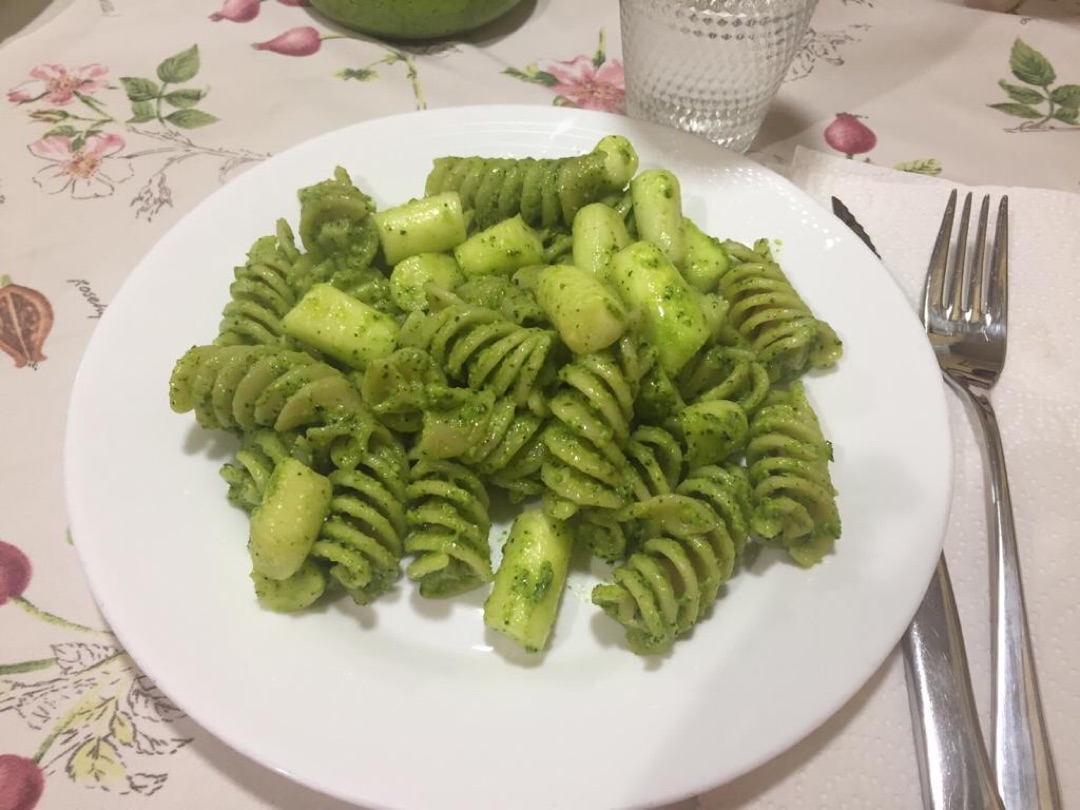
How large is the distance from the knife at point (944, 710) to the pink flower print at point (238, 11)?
250cm

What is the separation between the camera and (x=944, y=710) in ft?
3.85

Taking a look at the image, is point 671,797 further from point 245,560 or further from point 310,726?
point 245,560

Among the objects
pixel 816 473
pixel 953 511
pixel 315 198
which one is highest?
pixel 315 198

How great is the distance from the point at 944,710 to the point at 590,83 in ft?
6.24

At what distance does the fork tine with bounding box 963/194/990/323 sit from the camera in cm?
168

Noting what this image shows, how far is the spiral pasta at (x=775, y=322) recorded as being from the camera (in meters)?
1.39

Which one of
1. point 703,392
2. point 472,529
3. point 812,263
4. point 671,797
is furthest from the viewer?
point 812,263

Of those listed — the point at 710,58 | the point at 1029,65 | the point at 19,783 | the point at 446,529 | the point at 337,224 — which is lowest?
the point at 19,783

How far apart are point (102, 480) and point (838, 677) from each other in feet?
3.73

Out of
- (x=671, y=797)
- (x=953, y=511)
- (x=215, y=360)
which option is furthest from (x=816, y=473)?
(x=215, y=360)

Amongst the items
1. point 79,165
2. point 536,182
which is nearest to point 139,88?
point 79,165

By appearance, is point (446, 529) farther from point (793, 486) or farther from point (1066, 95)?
point (1066, 95)

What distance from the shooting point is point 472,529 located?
121 cm

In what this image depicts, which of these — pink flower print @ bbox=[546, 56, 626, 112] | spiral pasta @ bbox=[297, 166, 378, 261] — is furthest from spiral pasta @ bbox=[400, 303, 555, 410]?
pink flower print @ bbox=[546, 56, 626, 112]
